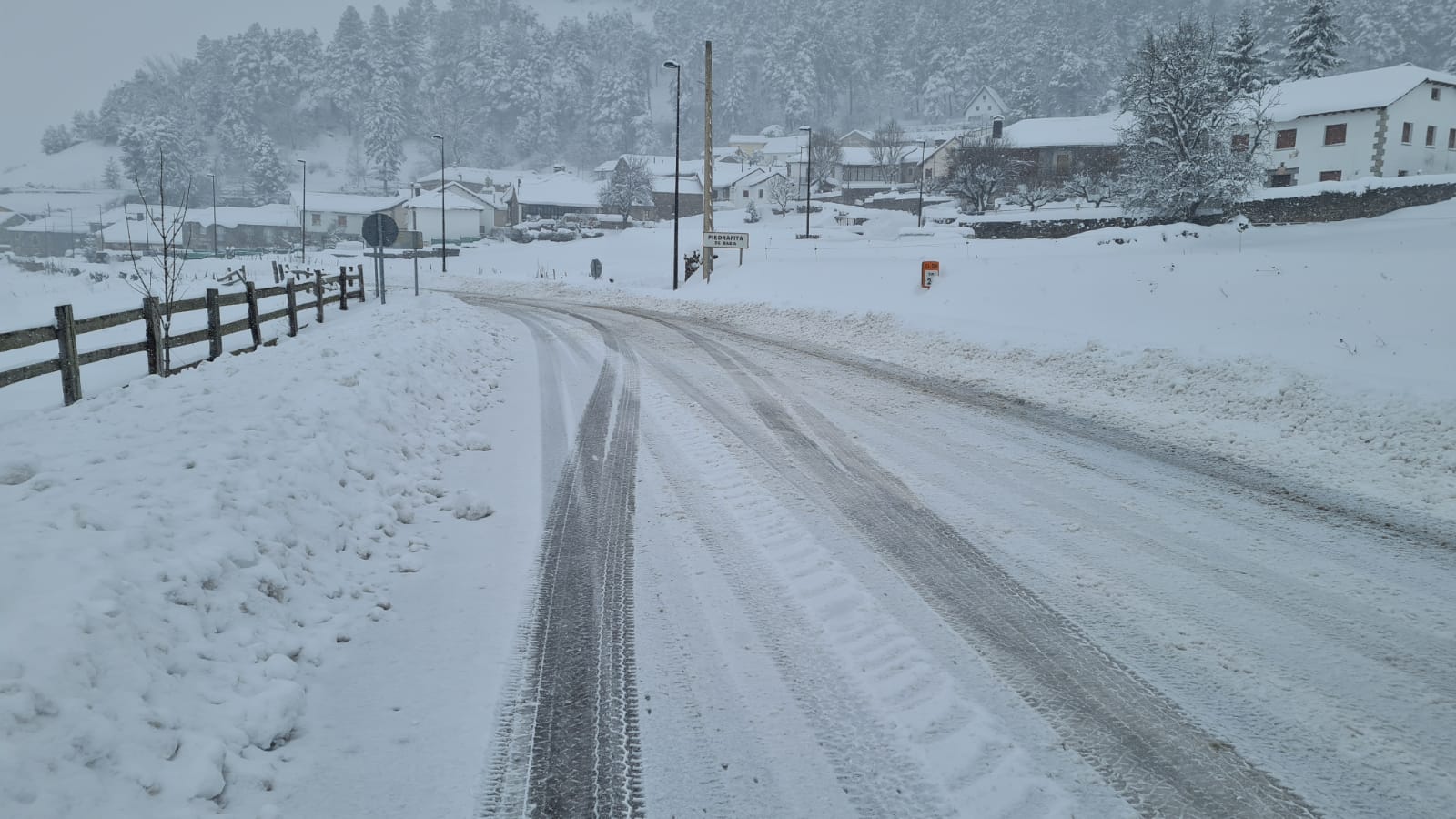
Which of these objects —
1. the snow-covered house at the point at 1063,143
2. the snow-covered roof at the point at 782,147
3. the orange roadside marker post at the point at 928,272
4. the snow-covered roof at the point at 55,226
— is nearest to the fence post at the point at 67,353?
the orange roadside marker post at the point at 928,272

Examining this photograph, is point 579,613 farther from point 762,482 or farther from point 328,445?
point 328,445

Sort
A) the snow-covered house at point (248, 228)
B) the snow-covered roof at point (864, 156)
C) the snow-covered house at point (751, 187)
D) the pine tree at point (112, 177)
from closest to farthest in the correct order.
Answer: the snow-covered house at point (248, 228)
the snow-covered house at point (751, 187)
the snow-covered roof at point (864, 156)
the pine tree at point (112, 177)

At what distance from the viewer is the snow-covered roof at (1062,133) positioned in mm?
71062

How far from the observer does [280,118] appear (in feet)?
528

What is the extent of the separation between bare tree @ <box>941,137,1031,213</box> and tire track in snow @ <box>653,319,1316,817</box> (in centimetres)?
6515

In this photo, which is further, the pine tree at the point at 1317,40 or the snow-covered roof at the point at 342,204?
the snow-covered roof at the point at 342,204

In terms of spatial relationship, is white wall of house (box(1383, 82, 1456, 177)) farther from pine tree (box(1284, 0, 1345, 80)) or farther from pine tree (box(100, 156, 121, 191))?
pine tree (box(100, 156, 121, 191))

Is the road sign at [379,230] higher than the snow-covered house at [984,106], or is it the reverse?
the snow-covered house at [984,106]

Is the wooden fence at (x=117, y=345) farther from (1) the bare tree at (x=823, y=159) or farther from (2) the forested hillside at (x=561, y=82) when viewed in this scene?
(2) the forested hillside at (x=561, y=82)

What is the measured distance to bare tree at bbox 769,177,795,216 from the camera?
87.6 meters

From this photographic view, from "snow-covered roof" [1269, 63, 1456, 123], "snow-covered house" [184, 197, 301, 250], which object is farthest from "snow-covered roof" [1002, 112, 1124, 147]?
"snow-covered house" [184, 197, 301, 250]

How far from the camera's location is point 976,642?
13.5ft

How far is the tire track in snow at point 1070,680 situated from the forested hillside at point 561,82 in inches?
5595

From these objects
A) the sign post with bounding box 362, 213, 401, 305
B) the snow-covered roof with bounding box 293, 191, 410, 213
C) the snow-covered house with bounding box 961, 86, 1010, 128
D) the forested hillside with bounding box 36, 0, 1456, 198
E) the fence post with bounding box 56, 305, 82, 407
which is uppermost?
the forested hillside with bounding box 36, 0, 1456, 198
